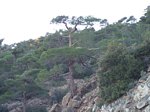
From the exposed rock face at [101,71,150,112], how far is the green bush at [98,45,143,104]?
2.35 ft

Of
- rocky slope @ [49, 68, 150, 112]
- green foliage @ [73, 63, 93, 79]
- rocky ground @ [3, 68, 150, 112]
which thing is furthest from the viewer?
green foliage @ [73, 63, 93, 79]

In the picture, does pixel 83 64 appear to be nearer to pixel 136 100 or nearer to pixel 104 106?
pixel 104 106

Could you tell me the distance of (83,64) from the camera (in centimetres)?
3866

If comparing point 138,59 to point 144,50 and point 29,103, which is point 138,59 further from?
point 29,103

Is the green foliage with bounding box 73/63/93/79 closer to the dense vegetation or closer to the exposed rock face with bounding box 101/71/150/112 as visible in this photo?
the dense vegetation

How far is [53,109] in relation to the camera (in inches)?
1372

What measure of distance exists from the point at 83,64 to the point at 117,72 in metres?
11.6

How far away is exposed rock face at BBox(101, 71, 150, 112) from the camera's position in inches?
899

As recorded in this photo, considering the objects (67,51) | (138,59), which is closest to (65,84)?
(67,51)

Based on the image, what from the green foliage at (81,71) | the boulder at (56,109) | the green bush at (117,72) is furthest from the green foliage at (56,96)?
the green bush at (117,72)

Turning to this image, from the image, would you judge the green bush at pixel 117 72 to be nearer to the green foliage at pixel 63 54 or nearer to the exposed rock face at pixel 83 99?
the exposed rock face at pixel 83 99

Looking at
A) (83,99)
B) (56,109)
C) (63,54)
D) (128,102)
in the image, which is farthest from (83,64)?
(128,102)

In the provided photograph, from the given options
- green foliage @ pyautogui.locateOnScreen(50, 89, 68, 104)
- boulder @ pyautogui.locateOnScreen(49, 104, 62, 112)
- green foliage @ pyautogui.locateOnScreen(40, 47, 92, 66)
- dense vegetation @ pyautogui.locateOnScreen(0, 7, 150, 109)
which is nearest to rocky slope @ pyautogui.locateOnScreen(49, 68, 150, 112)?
dense vegetation @ pyautogui.locateOnScreen(0, 7, 150, 109)

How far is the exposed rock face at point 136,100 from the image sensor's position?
22828 millimetres
